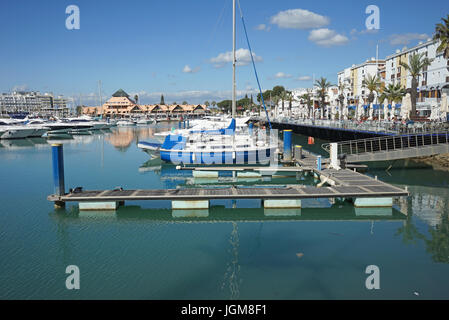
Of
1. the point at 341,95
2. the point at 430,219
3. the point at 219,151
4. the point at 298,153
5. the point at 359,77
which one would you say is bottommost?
the point at 430,219

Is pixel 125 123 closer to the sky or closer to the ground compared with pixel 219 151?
closer to the sky

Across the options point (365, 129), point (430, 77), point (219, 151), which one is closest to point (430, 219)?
point (219, 151)

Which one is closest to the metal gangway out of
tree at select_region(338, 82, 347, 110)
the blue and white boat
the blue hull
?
the blue hull

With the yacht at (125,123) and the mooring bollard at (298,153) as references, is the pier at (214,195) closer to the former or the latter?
the mooring bollard at (298,153)

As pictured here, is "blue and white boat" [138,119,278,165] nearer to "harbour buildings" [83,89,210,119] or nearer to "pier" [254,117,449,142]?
"pier" [254,117,449,142]

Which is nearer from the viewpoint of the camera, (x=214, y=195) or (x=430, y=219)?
(x=430, y=219)

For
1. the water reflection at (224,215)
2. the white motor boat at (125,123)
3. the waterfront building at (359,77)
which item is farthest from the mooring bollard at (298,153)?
the white motor boat at (125,123)

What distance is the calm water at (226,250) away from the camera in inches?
423

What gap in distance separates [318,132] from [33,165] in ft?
143

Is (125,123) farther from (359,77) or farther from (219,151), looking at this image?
(219,151)

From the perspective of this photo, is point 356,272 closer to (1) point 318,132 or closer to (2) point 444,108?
(2) point 444,108

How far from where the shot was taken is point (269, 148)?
102ft

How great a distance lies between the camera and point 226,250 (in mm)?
13812

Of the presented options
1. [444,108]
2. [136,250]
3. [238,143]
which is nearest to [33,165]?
[238,143]
